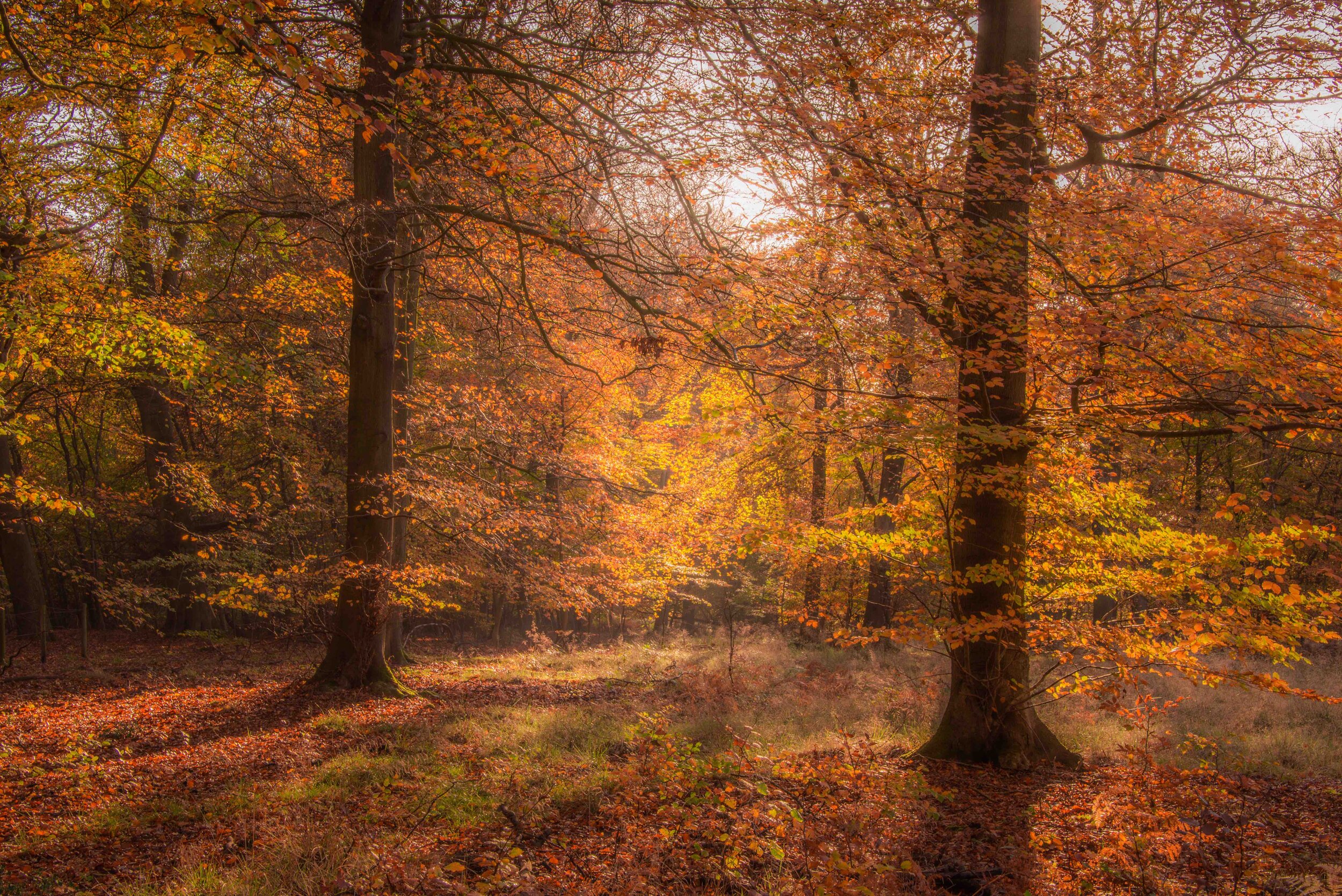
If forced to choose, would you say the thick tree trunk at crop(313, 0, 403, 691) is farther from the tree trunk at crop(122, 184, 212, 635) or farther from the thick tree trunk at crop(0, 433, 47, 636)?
the thick tree trunk at crop(0, 433, 47, 636)

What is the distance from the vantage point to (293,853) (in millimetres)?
4086

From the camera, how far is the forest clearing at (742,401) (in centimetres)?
471

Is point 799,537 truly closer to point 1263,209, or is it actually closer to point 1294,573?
point 1263,209

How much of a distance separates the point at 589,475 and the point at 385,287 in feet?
12.9

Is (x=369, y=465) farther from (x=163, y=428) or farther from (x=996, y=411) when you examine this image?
(x=163, y=428)

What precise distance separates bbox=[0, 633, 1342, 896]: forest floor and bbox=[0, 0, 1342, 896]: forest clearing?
0.05 m

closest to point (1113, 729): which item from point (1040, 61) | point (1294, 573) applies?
point (1040, 61)

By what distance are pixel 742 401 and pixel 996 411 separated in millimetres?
2405

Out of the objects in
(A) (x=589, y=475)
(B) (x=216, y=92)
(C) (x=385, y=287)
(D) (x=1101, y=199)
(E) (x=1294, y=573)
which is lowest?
(E) (x=1294, y=573)

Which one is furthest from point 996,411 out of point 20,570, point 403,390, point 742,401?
point 20,570

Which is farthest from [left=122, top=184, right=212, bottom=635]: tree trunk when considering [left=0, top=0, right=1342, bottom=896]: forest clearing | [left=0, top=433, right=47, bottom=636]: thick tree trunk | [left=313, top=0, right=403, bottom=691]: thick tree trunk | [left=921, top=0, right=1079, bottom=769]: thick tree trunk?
[left=921, top=0, right=1079, bottom=769]: thick tree trunk

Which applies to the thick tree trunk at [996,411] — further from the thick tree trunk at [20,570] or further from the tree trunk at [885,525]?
the thick tree trunk at [20,570]

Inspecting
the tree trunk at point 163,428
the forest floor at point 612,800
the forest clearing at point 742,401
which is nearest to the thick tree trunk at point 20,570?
the forest clearing at point 742,401

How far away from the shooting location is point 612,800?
17.3 feet
